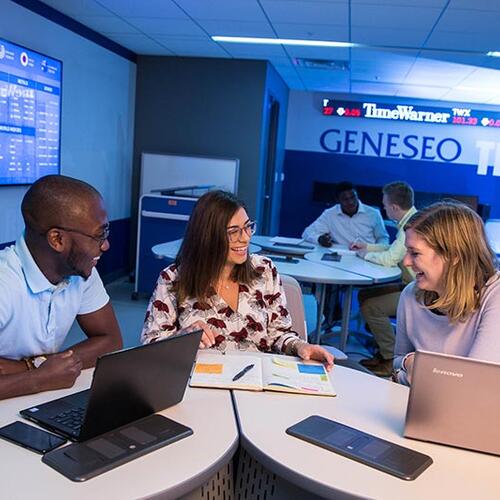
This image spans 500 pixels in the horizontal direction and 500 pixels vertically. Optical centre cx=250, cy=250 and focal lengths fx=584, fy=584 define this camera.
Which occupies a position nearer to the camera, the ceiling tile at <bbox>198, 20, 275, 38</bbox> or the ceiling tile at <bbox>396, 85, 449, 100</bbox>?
the ceiling tile at <bbox>198, 20, 275, 38</bbox>

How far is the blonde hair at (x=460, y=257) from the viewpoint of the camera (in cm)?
187

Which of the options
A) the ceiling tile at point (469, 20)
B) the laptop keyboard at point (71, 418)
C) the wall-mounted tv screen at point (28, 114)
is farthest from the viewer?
the wall-mounted tv screen at point (28, 114)

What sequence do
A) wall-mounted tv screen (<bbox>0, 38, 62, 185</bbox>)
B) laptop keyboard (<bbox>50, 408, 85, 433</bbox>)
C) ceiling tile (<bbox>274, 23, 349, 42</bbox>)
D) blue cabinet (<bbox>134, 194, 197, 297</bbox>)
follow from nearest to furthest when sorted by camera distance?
laptop keyboard (<bbox>50, 408, 85, 433</bbox>), wall-mounted tv screen (<bbox>0, 38, 62, 185</bbox>), ceiling tile (<bbox>274, 23, 349, 42</bbox>), blue cabinet (<bbox>134, 194, 197, 297</bbox>)

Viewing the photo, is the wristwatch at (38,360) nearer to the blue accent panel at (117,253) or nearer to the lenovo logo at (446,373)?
the lenovo logo at (446,373)

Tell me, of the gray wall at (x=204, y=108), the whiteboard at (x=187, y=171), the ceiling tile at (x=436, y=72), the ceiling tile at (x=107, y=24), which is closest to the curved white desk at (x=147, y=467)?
the ceiling tile at (x=107, y=24)

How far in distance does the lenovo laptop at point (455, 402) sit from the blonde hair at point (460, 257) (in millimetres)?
553

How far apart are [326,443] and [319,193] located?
7.53m

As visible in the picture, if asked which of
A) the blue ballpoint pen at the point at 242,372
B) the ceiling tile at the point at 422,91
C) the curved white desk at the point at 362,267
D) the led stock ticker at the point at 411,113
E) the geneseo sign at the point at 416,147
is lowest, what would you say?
the blue ballpoint pen at the point at 242,372

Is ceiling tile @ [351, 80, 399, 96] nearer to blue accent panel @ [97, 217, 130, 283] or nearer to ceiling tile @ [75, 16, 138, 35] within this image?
ceiling tile @ [75, 16, 138, 35]

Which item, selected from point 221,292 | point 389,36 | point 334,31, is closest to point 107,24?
point 334,31

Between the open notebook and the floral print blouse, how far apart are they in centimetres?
20

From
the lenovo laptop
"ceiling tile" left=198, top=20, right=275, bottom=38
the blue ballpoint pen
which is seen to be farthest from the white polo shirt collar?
"ceiling tile" left=198, top=20, right=275, bottom=38

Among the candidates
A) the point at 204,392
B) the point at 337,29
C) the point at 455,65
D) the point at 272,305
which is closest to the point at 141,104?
the point at 337,29

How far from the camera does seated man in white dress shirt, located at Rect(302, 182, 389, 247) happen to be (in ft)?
17.5
